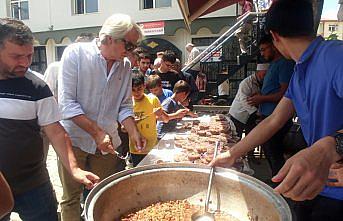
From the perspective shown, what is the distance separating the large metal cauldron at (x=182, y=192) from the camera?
1158 mm

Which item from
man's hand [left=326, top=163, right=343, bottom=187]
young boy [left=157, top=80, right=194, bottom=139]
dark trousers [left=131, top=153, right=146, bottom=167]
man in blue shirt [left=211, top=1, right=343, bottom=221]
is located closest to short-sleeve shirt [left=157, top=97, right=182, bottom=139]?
young boy [left=157, top=80, right=194, bottom=139]

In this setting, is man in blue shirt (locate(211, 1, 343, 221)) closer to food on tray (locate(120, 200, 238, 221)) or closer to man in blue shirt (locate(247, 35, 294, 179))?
food on tray (locate(120, 200, 238, 221))

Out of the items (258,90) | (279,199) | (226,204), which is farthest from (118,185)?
(258,90)

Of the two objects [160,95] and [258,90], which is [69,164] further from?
[258,90]

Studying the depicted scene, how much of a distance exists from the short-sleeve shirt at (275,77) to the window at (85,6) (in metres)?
12.6

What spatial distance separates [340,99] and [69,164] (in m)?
1.38

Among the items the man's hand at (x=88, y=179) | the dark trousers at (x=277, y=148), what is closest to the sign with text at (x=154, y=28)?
A: the dark trousers at (x=277, y=148)

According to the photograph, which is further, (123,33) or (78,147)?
(78,147)

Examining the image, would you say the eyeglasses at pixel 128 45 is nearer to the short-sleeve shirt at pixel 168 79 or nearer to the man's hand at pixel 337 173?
the man's hand at pixel 337 173

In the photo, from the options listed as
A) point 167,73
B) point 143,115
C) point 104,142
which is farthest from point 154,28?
point 104,142

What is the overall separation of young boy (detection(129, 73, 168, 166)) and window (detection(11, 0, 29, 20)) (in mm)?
15585

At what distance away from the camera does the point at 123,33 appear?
2.02m

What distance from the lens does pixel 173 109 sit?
3770 millimetres

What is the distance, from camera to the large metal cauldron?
1.16 metres
